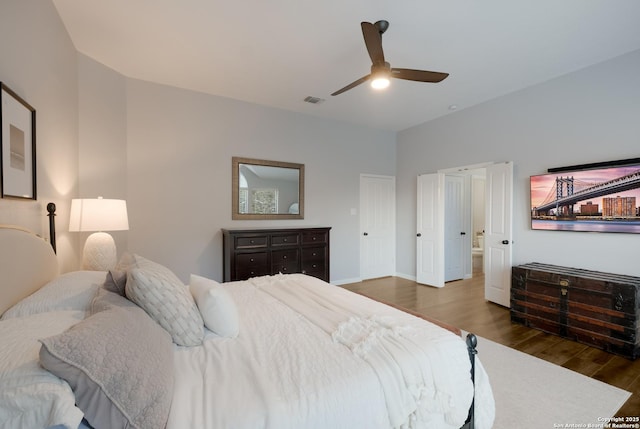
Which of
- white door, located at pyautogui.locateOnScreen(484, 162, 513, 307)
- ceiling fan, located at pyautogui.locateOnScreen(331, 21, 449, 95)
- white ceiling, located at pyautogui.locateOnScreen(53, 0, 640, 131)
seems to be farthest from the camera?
white door, located at pyautogui.locateOnScreen(484, 162, 513, 307)

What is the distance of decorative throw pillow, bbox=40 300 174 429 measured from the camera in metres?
0.79

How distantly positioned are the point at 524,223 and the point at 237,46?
13.6ft

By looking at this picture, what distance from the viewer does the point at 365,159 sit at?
5418mm

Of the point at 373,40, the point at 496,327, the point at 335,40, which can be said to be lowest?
the point at 496,327

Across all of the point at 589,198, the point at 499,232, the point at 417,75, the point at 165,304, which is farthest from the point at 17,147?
the point at 589,198

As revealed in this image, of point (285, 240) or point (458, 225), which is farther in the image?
point (458, 225)

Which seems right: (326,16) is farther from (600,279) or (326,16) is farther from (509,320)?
(509,320)

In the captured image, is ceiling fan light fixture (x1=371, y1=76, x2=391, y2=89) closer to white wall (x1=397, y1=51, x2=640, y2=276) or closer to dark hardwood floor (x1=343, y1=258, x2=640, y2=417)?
dark hardwood floor (x1=343, y1=258, x2=640, y2=417)

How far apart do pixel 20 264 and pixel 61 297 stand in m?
0.29

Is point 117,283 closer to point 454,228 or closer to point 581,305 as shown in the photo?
point 581,305

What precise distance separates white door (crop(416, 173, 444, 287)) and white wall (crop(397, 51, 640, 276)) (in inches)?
16.1

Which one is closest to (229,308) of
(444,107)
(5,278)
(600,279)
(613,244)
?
(5,278)

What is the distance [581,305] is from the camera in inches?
114

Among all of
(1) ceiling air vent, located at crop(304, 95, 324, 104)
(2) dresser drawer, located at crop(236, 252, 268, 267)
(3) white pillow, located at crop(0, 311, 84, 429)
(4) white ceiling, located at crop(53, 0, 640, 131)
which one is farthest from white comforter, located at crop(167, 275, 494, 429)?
(1) ceiling air vent, located at crop(304, 95, 324, 104)
